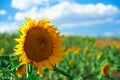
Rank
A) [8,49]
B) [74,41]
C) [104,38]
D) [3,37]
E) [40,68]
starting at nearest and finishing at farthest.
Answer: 1. [40,68]
2. [8,49]
3. [3,37]
4. [74,41]
5. [104,38]

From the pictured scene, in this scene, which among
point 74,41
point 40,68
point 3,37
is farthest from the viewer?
point 74,41

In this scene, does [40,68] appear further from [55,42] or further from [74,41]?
[74,41]

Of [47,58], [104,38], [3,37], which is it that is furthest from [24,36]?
[104,38]

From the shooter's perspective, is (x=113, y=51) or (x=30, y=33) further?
(x=113, y=51)

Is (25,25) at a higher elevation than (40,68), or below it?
higher
